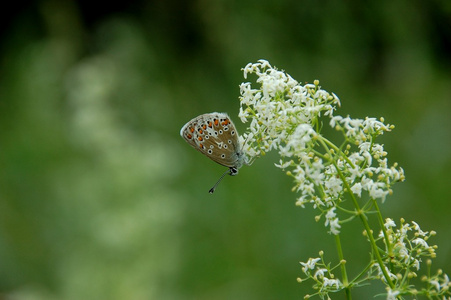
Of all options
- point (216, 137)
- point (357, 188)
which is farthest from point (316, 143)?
point (216, 137)

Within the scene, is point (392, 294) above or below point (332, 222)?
below

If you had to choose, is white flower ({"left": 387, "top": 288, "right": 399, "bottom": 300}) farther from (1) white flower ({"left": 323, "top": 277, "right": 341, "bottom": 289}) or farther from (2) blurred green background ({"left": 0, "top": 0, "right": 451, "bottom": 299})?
(2) blurred green background ({"left": 0, "top": 0, "right": 451, "bottom": 299})

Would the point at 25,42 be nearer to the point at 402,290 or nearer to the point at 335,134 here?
the point at 335,134

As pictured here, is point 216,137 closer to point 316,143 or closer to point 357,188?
point 316,143

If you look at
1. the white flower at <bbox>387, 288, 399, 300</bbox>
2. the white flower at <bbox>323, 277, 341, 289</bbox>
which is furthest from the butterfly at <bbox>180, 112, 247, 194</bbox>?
the white flower at <bbox>387, 288, 399, 300</bbox>

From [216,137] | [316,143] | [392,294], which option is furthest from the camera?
[216,137]

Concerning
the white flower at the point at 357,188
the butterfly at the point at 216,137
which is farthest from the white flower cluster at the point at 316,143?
the butterfly at the point at 216,137

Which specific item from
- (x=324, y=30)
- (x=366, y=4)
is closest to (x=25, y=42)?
(x=324, y=30)

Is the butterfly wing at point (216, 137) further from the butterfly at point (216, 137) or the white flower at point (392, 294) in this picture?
the white flower at point (392, 294)
